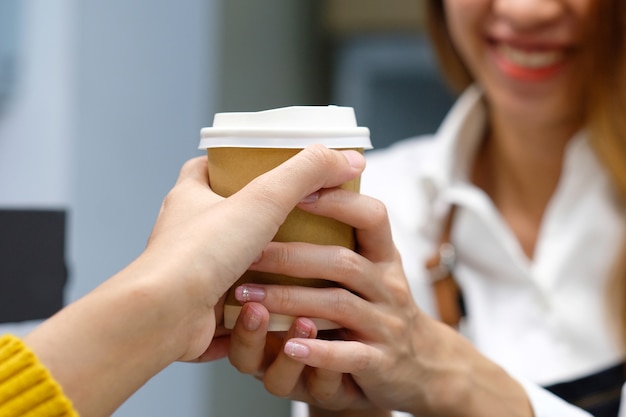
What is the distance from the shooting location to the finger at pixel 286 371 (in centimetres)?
70

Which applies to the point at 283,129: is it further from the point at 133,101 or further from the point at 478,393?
the point at 133,101

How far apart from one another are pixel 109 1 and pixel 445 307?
98 centimetres

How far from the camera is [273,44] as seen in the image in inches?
105

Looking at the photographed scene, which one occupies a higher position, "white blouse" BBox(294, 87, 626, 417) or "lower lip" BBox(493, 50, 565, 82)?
"lower lip" BBox(493, 50, 565, 82)

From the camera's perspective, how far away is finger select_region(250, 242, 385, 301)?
67 cm

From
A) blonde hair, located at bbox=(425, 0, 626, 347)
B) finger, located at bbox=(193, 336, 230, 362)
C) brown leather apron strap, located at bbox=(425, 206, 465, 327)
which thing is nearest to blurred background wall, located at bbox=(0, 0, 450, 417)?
finger, located at bbox=(193, 336, 230, 362)

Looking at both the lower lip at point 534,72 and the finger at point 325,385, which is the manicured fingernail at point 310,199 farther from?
the lower lip at point 534,72

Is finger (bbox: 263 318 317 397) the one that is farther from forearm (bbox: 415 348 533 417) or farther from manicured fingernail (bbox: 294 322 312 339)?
forearm (bbox: 415 348 533 417)

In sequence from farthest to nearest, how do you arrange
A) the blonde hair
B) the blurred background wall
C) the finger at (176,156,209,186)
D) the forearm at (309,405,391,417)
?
the blurred background wall, the blonde hair, the forearm at (309,405,391,417), the finger at (176,156,209,186)

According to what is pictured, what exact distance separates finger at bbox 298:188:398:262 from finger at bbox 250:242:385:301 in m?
0.02

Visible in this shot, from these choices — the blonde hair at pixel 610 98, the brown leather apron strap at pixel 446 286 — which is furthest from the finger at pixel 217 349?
the blonde hair at pixel 610 98

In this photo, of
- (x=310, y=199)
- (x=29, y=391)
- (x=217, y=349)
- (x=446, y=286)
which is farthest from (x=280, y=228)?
(x=446, y=286)

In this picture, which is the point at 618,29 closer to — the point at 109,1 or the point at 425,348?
the point at 425,348

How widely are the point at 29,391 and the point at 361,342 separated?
31 centimetres
